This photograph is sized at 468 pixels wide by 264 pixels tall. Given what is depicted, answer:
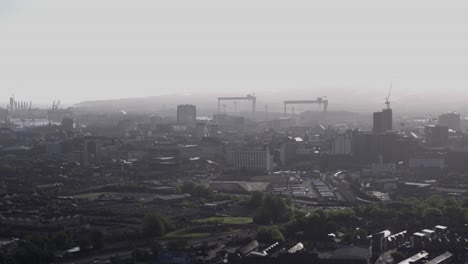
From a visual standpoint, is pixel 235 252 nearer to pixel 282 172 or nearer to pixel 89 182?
pixel 89 182

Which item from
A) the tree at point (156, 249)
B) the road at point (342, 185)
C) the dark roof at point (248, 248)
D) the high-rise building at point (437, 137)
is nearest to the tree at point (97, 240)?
the tree at point (156, 249)

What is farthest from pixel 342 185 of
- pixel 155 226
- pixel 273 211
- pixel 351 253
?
pixel 351 253

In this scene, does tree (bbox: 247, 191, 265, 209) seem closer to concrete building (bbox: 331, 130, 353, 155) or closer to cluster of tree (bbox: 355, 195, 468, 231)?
cluster of tree (bbox: 355, 195, 468, 231)

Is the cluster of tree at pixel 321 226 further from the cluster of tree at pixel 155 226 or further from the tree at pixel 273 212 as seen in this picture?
the cluster of tree at pixel 155 226

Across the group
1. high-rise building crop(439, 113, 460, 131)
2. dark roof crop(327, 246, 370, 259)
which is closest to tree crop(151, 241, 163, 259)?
dark roof crop(327, 246, 370, 259)

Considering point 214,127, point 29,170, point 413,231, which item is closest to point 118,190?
point 29,170
